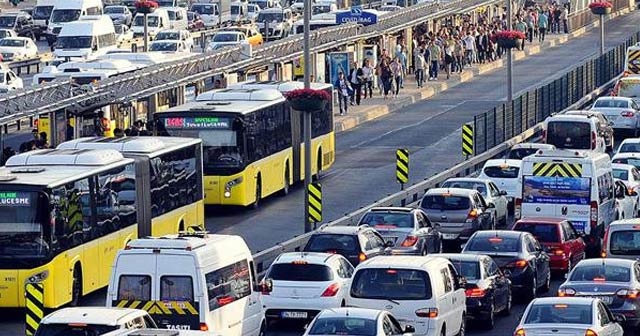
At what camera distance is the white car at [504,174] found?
151 feet

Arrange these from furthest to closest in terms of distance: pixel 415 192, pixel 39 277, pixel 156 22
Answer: pixel 156 22
pixel 415 192
pixel 39 277

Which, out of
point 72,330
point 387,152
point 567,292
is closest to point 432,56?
point 387,152

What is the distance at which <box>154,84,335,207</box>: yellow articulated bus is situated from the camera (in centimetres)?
4431

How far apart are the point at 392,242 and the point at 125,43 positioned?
4811cm

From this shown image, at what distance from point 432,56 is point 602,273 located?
4466 centimetres

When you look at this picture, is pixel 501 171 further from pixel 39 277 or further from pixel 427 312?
pixel 427 312

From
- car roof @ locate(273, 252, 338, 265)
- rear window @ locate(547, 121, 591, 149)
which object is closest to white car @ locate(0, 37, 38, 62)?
rear window @ locate(547, 121, 591, 149)

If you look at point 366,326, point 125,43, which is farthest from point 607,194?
point 125,43

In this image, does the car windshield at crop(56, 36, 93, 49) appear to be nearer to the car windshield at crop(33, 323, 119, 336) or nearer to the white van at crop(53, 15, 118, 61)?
the white van at crop(53, 15, 118, 61)

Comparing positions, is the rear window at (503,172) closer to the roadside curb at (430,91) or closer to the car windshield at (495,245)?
the car windshield at (495,245)

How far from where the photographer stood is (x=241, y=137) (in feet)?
146

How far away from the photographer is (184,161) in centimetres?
3966

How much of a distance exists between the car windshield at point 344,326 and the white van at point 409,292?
2.73 meters

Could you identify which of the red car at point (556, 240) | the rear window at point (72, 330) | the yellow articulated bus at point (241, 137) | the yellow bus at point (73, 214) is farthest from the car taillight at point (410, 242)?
the rear window at point (72, 330)
